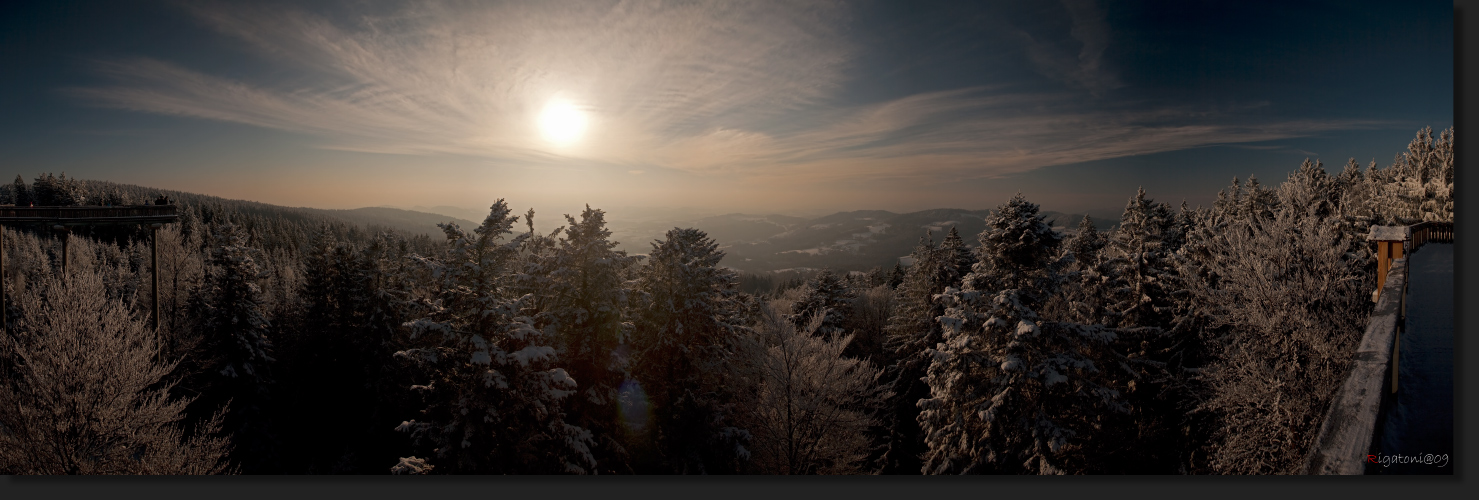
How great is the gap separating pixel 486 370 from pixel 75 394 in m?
5.48

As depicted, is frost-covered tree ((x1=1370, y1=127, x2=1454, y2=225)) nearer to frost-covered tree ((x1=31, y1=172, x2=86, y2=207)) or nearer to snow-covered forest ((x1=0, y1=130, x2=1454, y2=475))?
snow-covered forest ((x1=0, y1=130, x2=1454, y2=475))

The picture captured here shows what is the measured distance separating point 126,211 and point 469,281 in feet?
20.6

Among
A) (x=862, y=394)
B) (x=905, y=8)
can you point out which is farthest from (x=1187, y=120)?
(x=862, y=394)

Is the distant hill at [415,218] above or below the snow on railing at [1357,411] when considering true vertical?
above

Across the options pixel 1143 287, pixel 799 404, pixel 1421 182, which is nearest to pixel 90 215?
pixel 799 404

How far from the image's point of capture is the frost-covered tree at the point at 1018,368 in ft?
27.8

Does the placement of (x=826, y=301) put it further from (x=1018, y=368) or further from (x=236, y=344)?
(x=236, y=344)

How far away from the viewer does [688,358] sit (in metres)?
11.2

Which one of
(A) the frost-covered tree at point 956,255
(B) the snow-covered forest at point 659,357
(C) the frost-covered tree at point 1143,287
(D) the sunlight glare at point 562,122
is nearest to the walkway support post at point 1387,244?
(B) the snow-covered forest at point 659,357

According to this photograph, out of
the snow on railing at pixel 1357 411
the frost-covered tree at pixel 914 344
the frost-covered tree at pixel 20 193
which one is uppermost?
the frost-covered tree at pixel 20 193

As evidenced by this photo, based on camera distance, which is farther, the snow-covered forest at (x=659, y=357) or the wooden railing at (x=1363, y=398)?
the snow-covered forest at (x=659, y=357)

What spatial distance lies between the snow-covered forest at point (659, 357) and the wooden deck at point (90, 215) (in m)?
0.19

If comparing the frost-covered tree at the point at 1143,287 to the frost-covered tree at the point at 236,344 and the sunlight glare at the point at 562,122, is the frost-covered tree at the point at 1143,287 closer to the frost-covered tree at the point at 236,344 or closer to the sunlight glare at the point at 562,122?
the sunlight glare at the point at 562,122

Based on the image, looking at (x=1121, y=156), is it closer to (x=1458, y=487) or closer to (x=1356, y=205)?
(x=1458, y=487)
